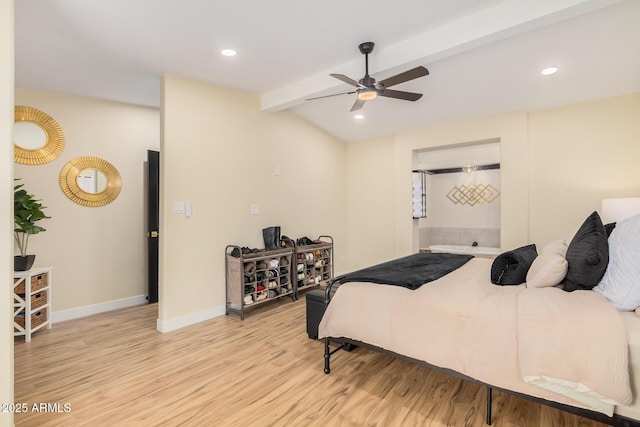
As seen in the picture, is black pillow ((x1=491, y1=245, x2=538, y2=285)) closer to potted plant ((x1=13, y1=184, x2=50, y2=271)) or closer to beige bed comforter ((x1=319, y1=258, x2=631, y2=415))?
beige bed comforter ((x1=319, y1=258, x2=631, y2=415))

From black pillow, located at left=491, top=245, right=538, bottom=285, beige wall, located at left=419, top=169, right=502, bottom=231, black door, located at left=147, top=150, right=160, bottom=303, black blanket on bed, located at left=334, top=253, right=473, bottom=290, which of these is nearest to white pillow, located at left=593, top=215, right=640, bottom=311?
black pillow, located at left=491, top=245, right=538, bottom=285

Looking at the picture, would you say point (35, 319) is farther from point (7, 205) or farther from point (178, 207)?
point (7, 205)

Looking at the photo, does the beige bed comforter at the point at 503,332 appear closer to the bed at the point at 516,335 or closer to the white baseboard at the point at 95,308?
the bed at the point at 516,335

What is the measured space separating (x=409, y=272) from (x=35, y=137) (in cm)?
404

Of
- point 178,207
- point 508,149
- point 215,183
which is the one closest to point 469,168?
point 508,149

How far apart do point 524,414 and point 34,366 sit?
3548 mm

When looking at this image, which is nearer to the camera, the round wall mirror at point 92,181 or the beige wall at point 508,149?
the round wall mirror at point 92,181

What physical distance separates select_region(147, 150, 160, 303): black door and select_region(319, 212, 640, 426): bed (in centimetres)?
301

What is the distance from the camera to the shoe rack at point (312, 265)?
441 centimetres

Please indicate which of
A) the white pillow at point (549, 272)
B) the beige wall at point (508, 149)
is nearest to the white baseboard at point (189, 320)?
the white pillow at point (549, 272)

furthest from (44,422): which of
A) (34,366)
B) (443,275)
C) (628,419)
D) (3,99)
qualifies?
(628,419)

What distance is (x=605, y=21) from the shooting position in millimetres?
2391

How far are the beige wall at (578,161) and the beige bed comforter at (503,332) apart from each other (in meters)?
2.44

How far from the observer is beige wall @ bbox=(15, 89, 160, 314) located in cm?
347
